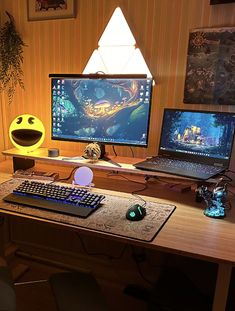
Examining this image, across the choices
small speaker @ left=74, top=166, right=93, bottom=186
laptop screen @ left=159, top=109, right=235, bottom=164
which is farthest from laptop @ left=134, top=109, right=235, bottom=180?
small speaker @ left=74, top=166, right=93, bottom=186

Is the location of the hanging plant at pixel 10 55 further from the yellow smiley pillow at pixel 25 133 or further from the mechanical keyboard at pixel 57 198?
the mechanical keyboard at pixel 57 198

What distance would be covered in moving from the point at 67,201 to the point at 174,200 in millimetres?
491

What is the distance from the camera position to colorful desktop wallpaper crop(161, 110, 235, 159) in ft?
4.38

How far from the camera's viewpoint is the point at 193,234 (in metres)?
1.05

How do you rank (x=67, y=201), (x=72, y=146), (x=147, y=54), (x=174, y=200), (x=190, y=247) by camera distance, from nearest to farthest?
(x=190, y=247)
(x=67, y=201)
(x=174, y=200)
(x=147, y=54)
(x=72, y=146)

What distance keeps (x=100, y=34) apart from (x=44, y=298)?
1.60m

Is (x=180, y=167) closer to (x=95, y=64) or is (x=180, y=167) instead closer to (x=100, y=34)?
(x=95, y=64)

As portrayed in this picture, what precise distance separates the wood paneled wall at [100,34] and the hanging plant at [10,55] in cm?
4

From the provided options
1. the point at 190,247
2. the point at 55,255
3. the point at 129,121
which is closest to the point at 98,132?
the point at 129,121

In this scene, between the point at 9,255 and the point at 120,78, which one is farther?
the point at 9,255

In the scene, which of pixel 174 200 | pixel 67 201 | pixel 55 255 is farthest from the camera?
pixel 55 255

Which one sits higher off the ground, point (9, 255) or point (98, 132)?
point (98, 132)

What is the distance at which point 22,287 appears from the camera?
1.86 metres

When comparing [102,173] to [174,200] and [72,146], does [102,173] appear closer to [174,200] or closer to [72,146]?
[72,146]
